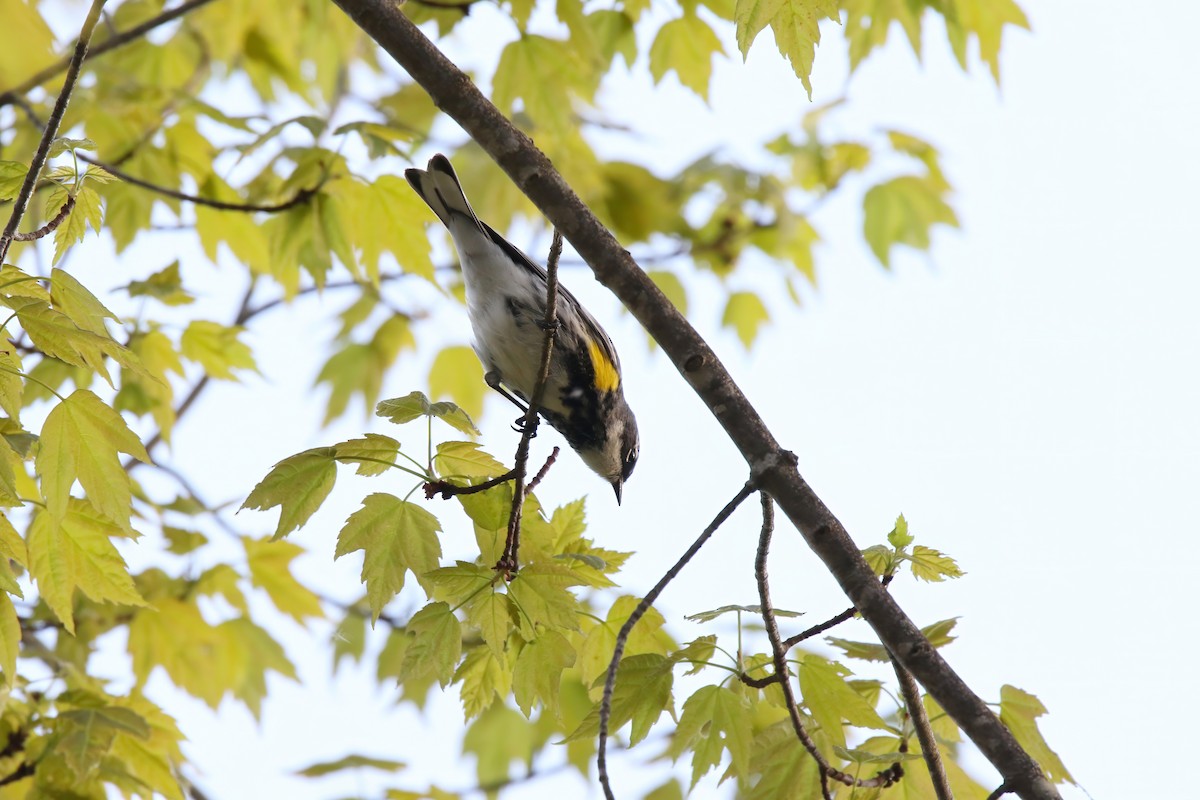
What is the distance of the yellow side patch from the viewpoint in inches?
170

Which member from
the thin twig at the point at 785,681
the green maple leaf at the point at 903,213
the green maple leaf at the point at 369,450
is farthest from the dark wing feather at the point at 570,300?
the thin twig at the point at 785,681

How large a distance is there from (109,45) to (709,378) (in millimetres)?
2630

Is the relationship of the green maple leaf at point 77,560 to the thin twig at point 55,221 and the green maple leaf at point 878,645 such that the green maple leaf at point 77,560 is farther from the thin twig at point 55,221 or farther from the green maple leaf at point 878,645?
the green maple leaf at point 878,645

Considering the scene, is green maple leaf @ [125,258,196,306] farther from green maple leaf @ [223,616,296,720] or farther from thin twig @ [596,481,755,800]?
thin twig @ [596,481,755,800]

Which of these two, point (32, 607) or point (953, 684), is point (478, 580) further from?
point (32, 607)

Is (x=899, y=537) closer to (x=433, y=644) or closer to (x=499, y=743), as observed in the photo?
(x=433, y=644)

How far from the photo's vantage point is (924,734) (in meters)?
Answer: 2.14

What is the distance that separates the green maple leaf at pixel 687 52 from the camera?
12.1 feet

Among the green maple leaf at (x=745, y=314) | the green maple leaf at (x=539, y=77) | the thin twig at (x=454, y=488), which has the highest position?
the green maple leaf at (x=745, y=314)

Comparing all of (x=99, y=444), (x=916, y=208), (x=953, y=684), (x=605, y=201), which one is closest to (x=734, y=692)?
(x=953, y=684)

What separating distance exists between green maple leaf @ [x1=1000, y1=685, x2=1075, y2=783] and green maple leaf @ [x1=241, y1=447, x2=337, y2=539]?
155 cm

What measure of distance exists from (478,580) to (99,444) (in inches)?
31.0

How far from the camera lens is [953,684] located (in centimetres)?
210

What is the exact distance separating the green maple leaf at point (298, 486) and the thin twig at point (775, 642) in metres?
0.90
